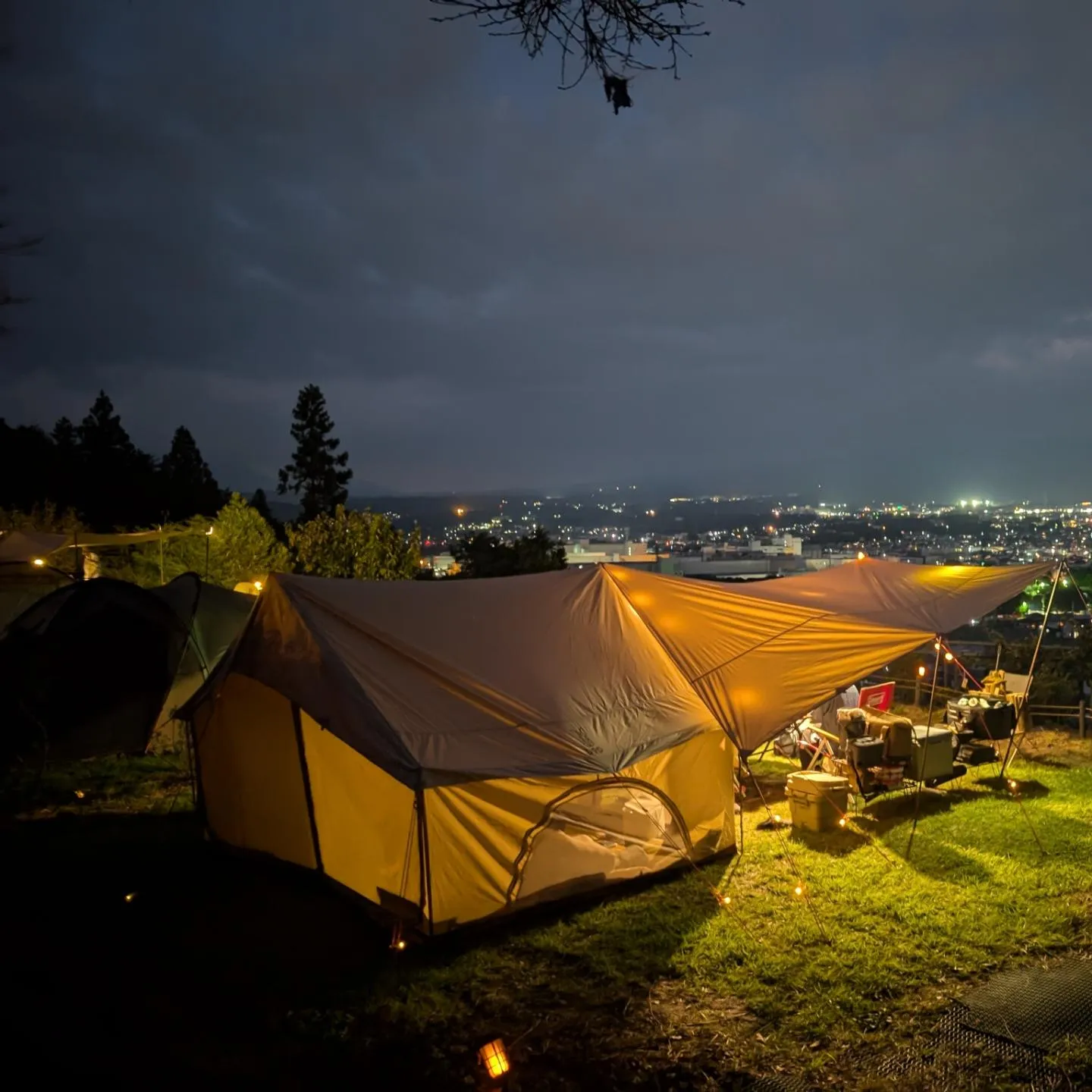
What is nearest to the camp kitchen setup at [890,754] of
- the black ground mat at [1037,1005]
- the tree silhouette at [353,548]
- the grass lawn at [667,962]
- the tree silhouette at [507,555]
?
the grass lawn at [667,962]

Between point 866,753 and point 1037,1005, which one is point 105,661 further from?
point 1037,1005

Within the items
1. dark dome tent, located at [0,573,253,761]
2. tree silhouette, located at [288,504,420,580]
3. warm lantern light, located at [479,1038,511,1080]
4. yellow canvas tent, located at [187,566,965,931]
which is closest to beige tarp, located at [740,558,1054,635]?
yellow canvas tent, located at [187,566,965,931]

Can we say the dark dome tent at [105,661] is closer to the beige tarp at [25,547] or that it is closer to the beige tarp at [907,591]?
the beige tarp at [25,547]

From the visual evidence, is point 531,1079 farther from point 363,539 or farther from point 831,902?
point 363,539

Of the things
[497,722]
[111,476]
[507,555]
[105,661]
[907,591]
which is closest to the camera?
[497,722]

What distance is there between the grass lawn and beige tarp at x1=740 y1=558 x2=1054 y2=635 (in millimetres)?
1656

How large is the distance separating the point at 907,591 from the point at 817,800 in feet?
8.38

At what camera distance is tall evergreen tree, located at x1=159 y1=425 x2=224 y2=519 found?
31.1m

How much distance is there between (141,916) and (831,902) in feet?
14.3

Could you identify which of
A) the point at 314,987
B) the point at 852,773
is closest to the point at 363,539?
the point at 852,773

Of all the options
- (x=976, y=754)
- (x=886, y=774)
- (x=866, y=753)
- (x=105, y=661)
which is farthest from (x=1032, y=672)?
(x=105, y=661)

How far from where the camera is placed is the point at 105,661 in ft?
31.0

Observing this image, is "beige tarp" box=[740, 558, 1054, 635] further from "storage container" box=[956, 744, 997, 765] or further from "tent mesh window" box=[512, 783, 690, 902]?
"tent mesh window" box=[512, 783, 690, 902]

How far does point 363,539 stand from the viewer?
16156 millimetres
